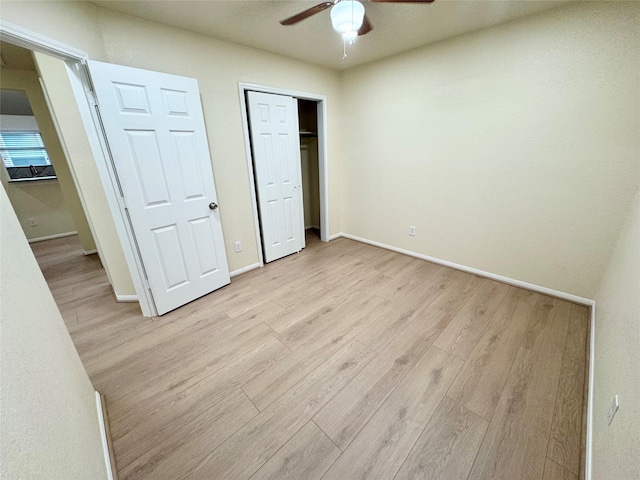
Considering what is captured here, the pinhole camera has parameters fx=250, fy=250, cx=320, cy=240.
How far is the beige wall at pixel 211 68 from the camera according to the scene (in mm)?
1601

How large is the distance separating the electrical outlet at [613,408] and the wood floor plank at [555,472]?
321mm

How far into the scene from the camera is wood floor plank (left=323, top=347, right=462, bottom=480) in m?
1.15

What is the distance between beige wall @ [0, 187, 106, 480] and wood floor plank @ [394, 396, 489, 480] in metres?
1.26

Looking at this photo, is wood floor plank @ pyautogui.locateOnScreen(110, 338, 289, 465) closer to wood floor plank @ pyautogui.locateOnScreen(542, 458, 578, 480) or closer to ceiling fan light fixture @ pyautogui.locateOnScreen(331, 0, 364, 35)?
wood floor plank @ pyautogui.locateOnScreen(542, 458, 578, 480)

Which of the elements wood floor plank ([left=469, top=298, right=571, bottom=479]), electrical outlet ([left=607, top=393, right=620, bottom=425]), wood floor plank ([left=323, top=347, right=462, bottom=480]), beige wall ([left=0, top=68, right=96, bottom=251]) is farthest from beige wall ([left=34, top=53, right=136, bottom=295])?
electrical outlet ([left=607, top=393, right=620, bottom=425])

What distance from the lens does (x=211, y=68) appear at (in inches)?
91.0

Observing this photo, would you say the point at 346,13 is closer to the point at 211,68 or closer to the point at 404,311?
the point at 211,68

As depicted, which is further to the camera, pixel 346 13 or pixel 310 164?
pixel 310 164

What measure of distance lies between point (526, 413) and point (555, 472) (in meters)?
0.27

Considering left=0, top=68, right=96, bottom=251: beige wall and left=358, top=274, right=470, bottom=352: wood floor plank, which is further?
left=0, top=68, right=96, bottom=251: beige wall

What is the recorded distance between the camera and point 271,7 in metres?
1.83

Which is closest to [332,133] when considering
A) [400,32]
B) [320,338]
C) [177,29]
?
[400,32]

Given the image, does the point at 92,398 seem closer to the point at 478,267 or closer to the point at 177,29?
the point at 177,29

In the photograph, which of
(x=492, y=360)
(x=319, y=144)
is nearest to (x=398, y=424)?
(x=492, y=360)
